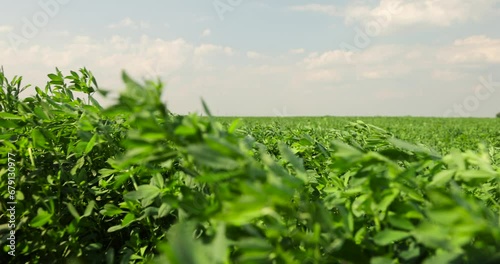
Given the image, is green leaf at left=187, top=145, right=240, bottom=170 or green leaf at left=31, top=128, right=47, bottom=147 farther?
green leaf at left=31, top=128, right=47, bottom=147

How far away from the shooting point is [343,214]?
99 cm

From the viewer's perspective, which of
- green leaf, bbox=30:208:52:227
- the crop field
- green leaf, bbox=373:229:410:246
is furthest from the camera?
green leaf, bbox=30:208:52:227

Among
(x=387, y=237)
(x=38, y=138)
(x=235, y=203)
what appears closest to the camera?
(x=235, y=203)

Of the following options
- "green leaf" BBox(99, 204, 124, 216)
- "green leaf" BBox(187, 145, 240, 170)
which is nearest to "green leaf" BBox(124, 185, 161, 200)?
"green leaf" BBox(99, 204, 124, 216)

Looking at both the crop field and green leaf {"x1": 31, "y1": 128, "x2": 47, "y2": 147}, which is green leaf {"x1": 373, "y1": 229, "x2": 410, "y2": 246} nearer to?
the crop field

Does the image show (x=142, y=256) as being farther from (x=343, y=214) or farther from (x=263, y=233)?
(x=343, y=214)

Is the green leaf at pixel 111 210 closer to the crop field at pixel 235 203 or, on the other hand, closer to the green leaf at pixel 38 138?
the crop field at pixel 235 203

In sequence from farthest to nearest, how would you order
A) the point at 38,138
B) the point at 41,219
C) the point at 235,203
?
the point at 38,138, the point at 41,219, the point at 235,203

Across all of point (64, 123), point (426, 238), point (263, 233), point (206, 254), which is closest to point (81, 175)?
point (64, 123)

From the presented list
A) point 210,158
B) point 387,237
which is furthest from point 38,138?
point 387,237

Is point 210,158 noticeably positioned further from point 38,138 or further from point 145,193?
point 38,138

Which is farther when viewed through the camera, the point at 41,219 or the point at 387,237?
the point at 41,219

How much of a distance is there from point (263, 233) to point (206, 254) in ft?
0.96

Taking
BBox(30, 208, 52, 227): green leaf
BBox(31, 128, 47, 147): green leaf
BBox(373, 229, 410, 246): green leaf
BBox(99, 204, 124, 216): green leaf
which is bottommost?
BBox(99, 204, 124, 216): green leaf
